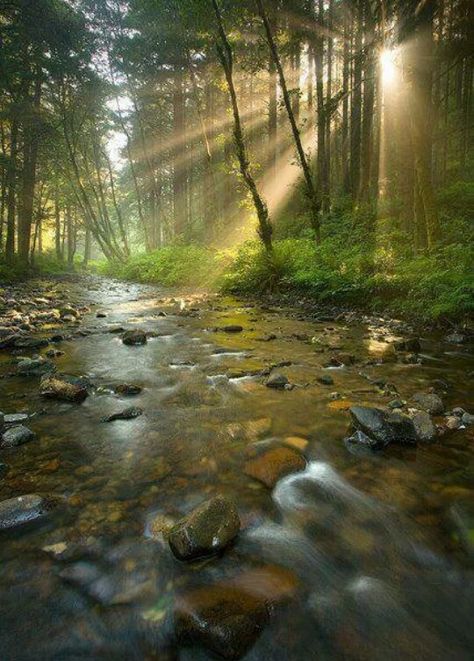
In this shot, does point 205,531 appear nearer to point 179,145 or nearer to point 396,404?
point 396,404

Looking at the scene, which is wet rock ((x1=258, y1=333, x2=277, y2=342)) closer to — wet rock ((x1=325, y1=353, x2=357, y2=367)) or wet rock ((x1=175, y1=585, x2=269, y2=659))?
wet rock ((x1=325, y1=353, x2=357, y2=367))

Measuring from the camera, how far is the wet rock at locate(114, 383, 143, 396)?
448 cm

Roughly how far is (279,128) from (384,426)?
1182 inches

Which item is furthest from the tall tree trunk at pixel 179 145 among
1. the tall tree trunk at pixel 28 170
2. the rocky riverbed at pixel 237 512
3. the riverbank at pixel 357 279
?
the rocky riverbed at pixel 237 512

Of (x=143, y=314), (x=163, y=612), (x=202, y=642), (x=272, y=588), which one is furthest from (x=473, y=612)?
(x=143, y=314)

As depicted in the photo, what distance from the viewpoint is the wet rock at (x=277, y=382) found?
15.0 feet

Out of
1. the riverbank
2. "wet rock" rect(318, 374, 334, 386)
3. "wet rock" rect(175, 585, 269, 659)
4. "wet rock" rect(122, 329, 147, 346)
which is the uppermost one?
the riverbank

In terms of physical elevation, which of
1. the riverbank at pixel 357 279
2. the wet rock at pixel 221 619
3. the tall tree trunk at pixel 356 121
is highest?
the tall tree trunk at pixel 356 121

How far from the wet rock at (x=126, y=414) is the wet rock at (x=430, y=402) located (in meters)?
2.69

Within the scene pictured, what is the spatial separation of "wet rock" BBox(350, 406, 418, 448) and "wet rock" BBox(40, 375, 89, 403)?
2735 mm

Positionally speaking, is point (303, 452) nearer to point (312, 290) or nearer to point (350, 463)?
point (350, 463)

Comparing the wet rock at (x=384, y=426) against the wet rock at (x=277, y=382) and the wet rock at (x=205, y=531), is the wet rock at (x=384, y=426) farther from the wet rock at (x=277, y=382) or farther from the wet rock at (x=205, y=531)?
the wet rock at (x=205, y=531)

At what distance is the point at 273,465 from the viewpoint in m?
2.95

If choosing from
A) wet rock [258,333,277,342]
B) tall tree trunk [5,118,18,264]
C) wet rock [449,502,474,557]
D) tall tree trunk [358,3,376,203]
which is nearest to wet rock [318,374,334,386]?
wet rock [449,502,474,557]
